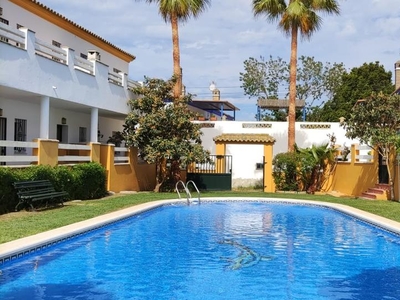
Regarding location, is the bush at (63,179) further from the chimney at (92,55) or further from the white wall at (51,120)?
the chimney at (92,55)

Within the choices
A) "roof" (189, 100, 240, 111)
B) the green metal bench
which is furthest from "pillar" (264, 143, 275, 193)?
"roof" (189, 100, 240, 111)

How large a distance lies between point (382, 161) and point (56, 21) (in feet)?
52.1

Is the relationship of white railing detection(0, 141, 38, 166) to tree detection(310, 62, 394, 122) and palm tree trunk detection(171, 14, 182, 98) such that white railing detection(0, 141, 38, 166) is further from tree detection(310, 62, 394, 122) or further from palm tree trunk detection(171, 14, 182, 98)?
tree detection(310, 62, 394, 122)

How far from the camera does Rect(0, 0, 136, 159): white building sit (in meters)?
15.7

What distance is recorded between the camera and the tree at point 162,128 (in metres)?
22.3

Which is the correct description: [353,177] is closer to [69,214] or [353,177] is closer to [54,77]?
[54,77]

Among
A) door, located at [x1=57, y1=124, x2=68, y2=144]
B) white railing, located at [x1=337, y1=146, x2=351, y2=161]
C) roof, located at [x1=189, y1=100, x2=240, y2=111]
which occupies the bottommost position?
white railing, located at [x1=337, y1=146, x2=351, y2=161]

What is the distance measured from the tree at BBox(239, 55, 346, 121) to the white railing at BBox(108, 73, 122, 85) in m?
Result: 27.4

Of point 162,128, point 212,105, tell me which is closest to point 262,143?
point 162,128

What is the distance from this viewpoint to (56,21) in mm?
21297

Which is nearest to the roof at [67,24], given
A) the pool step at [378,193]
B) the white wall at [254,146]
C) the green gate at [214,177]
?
the white wall at [254,146]

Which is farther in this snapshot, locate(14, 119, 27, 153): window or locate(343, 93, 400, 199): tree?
locate(14, 119, 27, 153): window

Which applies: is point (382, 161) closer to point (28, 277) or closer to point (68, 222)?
point (68, 222)

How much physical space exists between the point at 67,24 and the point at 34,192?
34.0 ft
